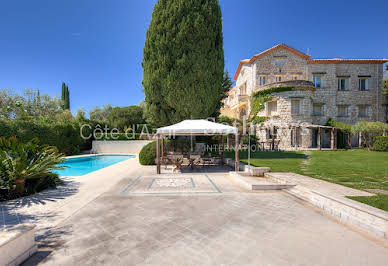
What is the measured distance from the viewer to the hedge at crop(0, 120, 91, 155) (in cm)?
1334

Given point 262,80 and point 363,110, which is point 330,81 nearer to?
point 363,110

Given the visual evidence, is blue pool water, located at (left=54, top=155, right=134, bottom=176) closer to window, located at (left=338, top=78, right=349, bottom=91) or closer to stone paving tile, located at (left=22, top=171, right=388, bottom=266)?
stone paving tile, located at (left=22, top=171, right=388, bottom=266)

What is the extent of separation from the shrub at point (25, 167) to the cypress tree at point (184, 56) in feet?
27.7

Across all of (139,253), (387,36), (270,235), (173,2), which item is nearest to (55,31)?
(173,2)

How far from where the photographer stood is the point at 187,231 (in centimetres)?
306

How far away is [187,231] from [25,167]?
576 cm

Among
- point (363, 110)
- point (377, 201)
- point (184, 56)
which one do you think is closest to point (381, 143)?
point (363, 110)

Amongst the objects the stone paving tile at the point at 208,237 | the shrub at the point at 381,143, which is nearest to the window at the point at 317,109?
the shrub at the point at 381,143

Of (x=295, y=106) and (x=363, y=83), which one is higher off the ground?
(x=363, y=83)

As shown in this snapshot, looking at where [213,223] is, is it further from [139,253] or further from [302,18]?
[302,18]

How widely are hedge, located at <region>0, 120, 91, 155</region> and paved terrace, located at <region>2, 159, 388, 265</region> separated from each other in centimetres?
1170

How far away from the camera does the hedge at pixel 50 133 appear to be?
43.8ft

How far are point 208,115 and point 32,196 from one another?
11.1 metres

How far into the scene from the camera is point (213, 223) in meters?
3.35
